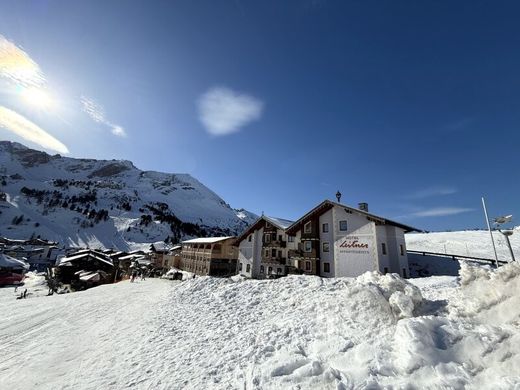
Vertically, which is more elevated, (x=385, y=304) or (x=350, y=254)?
(x=350, y=254)

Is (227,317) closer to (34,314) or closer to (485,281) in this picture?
(485,281)

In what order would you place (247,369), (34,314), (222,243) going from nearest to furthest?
1. (247,369)
2. (34,314)
3. (222,243)

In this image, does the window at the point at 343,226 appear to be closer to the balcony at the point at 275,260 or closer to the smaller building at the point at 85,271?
the balcony at the point at 275,260

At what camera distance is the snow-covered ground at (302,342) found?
673 centimetres

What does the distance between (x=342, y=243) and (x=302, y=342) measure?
70.0 feet

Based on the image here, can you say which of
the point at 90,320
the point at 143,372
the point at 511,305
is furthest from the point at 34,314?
the point at 511,305

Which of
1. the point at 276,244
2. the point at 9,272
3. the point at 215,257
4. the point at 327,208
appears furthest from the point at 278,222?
the point at 9,272

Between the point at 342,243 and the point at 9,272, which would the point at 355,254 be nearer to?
the point at 342,243

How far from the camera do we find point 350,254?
28656mm

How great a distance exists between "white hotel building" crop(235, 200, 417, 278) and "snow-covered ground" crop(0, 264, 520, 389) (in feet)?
34.4

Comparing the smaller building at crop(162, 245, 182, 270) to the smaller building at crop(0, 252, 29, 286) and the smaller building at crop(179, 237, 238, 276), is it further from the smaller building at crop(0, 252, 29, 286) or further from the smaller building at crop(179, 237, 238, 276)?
the smaller building at crop(0, 252, 29, 286)

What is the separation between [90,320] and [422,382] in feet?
72.2

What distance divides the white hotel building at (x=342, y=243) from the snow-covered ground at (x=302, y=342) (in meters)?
10.5

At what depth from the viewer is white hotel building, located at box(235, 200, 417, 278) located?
2758cm
